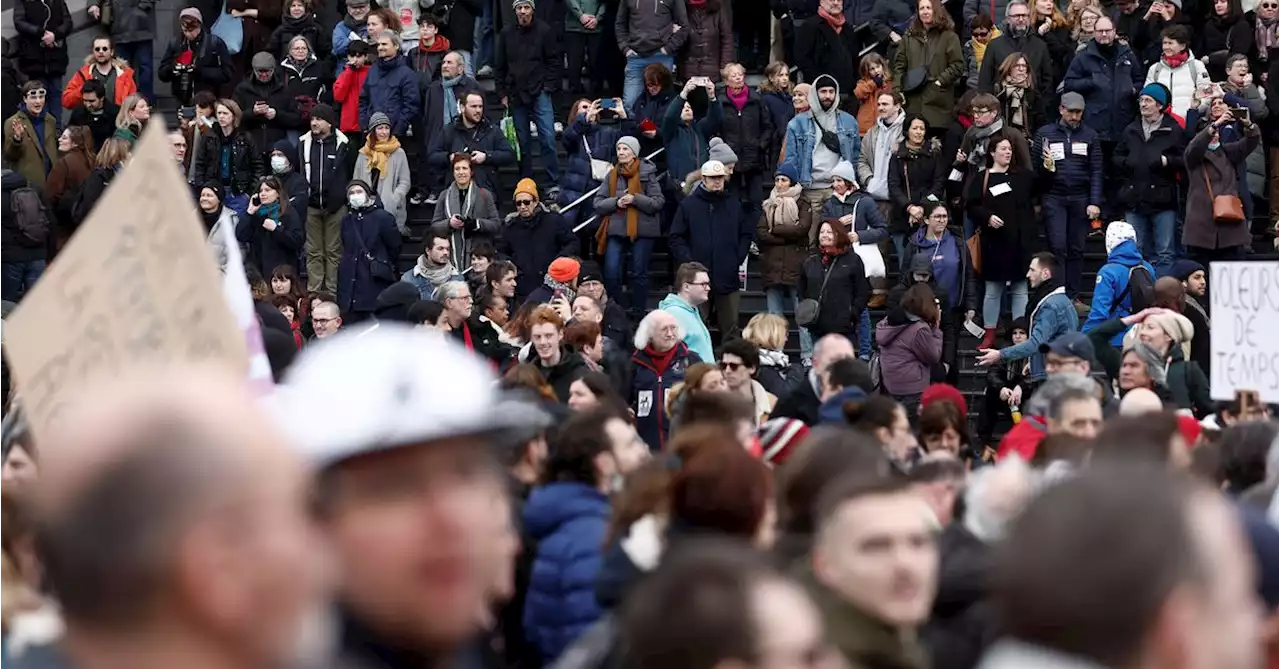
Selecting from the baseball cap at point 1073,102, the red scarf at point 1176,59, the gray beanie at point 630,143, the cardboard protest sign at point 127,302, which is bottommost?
the gray beanie at point 630,143

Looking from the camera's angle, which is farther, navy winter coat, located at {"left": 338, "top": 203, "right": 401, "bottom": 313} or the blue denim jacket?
the blue denim jacket

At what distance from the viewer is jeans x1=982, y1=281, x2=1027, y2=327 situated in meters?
18.5

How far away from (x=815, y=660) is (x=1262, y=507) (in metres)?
3.10

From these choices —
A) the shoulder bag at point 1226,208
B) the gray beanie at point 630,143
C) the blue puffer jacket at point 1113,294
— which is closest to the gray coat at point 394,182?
the gray beanie at point 630,143

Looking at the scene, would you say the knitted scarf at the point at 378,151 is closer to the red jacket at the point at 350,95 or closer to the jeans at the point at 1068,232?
the red jacket at the point at 350,95

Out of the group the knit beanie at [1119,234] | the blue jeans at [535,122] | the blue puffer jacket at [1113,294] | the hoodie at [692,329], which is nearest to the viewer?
the hoodie at [692,329]

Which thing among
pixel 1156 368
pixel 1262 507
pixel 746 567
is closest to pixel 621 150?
pixel 1156 368

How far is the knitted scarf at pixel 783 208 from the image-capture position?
18875mm

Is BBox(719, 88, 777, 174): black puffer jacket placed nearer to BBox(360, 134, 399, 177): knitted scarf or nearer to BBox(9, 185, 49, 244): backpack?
BBox(360, 134, 399, 177): knitted scarf

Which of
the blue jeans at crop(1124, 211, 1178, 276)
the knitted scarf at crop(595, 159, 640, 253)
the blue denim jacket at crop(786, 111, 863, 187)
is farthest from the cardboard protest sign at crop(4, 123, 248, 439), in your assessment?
the blue denim jacket at crop(786, 111, 863, 187)

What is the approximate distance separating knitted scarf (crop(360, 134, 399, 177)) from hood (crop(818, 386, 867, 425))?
38.0 ft

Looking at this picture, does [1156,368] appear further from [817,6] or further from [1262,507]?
[817,6]

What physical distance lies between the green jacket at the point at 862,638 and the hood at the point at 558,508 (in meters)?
1.99

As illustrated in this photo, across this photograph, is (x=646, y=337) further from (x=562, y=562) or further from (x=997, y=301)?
(x=562, y=562)
